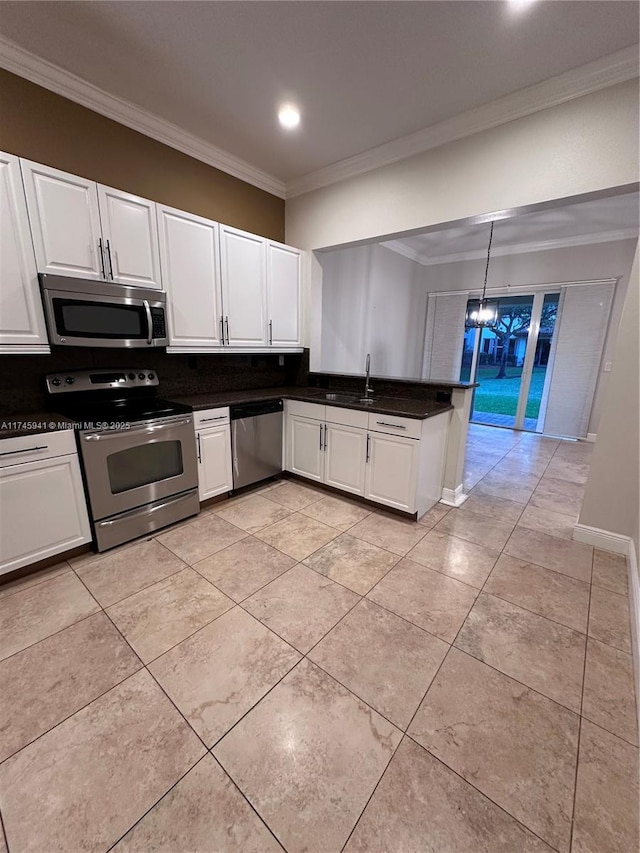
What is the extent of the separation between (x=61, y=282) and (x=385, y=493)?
271cm

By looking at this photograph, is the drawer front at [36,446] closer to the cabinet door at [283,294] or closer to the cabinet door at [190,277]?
the cabinet door at [190,277]

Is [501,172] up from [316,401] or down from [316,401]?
up

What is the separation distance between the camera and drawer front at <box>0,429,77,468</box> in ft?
6.23

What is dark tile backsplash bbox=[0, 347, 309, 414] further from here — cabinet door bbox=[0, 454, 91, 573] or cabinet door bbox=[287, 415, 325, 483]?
cabinet door bbox=[287, 415, 325, 483]

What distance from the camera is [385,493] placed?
2.91m

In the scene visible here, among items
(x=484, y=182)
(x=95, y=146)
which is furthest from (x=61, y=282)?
(x=484, y=182)

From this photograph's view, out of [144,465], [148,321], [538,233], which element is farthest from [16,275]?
[538,233]

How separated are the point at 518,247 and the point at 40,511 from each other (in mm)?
6865

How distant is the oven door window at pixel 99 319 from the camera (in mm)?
2154

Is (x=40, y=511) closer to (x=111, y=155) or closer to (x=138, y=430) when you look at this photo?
(x=138, y=430)

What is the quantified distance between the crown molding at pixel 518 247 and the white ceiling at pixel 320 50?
78.1 inches

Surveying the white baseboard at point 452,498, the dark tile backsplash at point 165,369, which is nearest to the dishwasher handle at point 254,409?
the dark tile backsplash at point 165,369

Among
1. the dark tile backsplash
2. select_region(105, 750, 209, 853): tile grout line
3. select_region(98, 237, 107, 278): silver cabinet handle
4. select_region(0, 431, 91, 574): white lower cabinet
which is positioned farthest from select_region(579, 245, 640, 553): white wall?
select_region(0, 431, 91, 574): white lower cabinet

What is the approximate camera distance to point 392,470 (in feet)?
9.27
